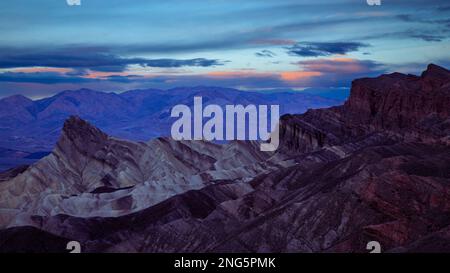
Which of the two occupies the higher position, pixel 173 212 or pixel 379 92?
pixel 379 92

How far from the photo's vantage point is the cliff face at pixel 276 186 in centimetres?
4272

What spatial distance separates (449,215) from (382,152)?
22.9m

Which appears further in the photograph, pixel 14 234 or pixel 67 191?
pixel 67 191

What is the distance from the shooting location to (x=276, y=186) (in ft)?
213

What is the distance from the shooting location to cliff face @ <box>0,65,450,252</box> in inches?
1682

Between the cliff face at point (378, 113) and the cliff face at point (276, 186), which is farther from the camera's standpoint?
the cliff face at point (378, 113)

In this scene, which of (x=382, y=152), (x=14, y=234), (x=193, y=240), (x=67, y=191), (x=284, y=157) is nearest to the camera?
(x=193, y=240)

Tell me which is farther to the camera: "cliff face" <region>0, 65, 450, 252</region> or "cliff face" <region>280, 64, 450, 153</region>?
"cliff face" <region>280, 64, 450, 153</region>

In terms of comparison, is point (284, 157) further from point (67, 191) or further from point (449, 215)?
point (449, 215)

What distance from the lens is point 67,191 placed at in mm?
85500

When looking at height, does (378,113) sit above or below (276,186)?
above

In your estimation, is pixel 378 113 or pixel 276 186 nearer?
pixel 276 186
